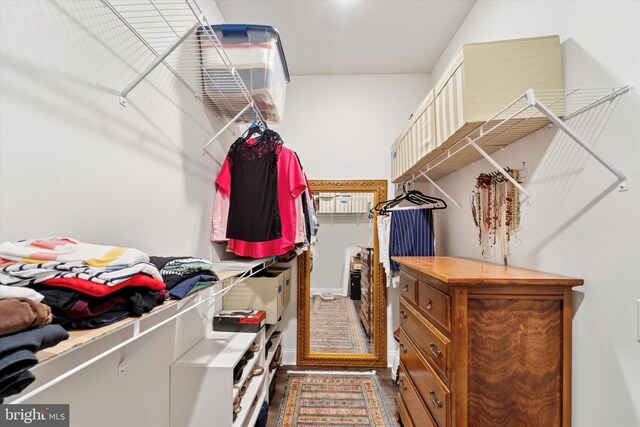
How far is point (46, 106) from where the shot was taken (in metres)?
0.75

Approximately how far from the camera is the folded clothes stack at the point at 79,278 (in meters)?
0.55

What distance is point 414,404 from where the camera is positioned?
1.61 meters

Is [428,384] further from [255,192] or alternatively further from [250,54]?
[250,54]

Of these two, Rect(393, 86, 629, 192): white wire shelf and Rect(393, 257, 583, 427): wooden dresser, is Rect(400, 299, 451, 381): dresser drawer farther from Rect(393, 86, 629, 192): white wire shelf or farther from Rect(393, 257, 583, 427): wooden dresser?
Rect(393, 86, 629, 192): white wire shelf

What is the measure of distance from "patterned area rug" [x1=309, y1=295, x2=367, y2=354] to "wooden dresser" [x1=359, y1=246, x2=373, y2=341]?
0.27 feet

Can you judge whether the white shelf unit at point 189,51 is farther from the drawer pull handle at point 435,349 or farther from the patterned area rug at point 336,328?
the patterned area rug at point 336,328

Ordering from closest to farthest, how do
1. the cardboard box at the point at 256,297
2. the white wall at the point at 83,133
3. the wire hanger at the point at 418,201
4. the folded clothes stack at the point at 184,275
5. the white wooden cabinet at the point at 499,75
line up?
1. the white wall at the point at 83,133
2. the folded clothes stack at the point at 184,275
3. the white wooden cabinet at the point at 499,75
4. the cardboard box at the point at 256,297
5. the wire hanger at the point at 418,201

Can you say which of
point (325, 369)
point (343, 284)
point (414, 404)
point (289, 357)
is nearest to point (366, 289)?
point (343, 284)

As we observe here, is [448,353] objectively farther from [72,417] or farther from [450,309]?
[72,417]

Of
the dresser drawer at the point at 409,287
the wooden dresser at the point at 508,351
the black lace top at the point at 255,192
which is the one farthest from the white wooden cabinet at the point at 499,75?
the black lace top at the point at 255,192

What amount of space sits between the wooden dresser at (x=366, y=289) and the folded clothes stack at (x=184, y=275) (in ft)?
7.08

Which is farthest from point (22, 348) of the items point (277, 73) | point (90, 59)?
point (277, 73)

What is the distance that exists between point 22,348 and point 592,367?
1598 millimetres

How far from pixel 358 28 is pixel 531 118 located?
160cm
